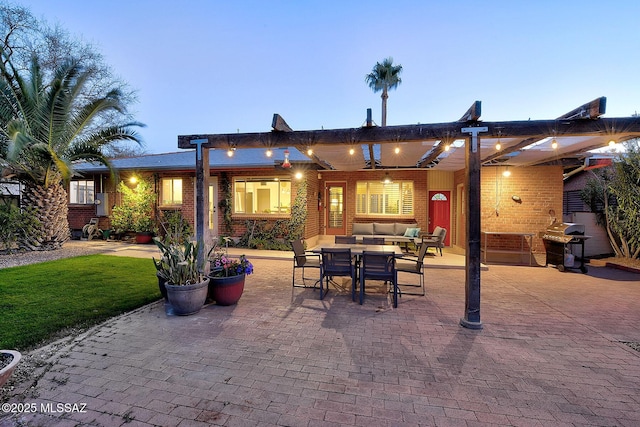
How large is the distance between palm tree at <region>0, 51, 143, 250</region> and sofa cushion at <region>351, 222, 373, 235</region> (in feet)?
25.0

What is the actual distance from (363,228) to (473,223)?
20.3 ft

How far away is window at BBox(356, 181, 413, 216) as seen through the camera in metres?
10.6

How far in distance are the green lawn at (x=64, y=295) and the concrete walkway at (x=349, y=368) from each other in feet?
1.44

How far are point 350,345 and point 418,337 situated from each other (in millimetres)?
872

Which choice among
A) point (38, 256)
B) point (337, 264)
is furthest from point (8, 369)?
point (38, 256)

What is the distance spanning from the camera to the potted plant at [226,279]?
169 inches

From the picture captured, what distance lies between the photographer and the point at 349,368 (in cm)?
268

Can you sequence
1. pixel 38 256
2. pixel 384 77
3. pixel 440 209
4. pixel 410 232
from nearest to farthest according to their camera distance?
pixel 38 256 < pixel 410 232 < pixel 440 209 < pixel 384 77

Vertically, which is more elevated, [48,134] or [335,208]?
[48,134]

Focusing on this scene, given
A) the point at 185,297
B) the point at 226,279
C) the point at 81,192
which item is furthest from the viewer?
the point at 81,192

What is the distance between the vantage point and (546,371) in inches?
104

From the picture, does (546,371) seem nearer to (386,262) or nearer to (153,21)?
(386,262)

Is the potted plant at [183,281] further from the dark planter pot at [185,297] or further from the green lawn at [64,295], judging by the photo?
the green lawn at [64,295]

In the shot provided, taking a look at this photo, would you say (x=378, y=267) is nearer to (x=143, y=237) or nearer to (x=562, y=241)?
(x=562, y=241)
